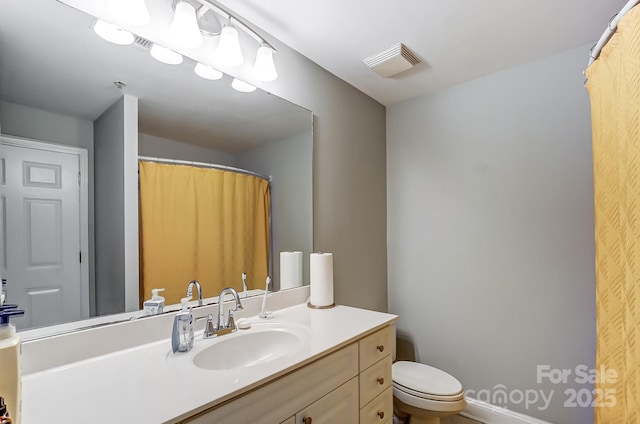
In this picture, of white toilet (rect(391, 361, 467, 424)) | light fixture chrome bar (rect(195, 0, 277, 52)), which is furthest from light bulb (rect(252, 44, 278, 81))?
white toilet (rect(391, 361, 467, 424))

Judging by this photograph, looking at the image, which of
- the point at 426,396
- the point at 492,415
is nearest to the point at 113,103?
the point at 426,396

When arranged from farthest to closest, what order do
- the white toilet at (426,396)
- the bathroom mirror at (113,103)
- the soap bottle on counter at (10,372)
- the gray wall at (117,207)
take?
the white toilet at (426,396), the gray wall at (117,207), the bathroom mirror at (113,103), the soap bottle on counter at (10,372)

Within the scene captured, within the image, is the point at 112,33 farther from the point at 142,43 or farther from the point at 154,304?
the point at 154,304

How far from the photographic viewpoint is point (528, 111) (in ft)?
6.01

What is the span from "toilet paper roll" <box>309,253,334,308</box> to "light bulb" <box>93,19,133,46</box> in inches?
47.6

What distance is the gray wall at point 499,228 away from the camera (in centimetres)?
169

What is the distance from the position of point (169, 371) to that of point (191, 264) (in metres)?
0.45

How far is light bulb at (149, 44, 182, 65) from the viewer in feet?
3.91

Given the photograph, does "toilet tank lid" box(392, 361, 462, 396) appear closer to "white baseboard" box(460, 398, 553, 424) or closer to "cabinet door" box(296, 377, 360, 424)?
"white baseboard" box(460, 398, 553, 424)

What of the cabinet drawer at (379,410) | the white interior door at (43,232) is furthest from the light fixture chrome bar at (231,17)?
the cabinet drawer at (379,410)

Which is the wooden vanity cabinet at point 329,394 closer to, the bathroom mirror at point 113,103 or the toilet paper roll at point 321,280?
the toilet paper roll at point 321,280

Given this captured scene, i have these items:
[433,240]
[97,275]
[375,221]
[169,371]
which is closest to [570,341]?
[433,240]

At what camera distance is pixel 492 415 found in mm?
1907

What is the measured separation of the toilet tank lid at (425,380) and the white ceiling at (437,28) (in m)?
1.84
